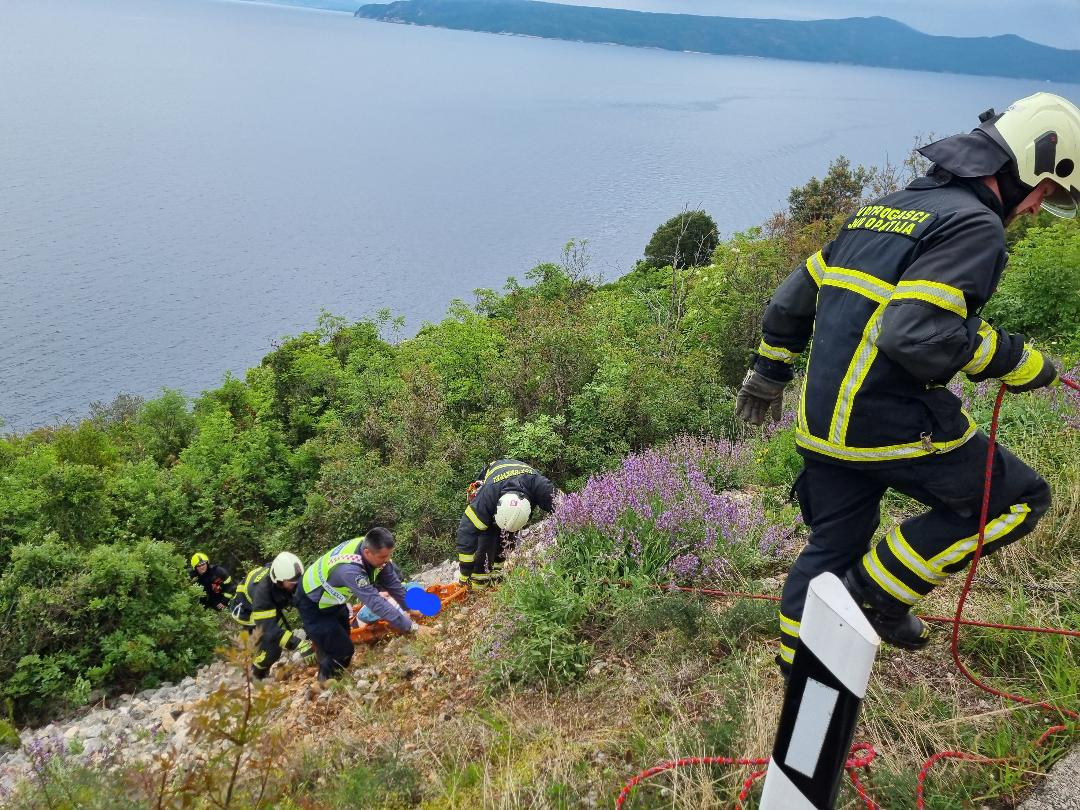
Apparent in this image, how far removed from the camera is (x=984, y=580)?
443cm

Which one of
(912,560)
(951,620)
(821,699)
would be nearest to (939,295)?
(912,560)

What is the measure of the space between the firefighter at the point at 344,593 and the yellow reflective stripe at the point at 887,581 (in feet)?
13.6

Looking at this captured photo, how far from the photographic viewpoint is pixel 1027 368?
9.50 ft

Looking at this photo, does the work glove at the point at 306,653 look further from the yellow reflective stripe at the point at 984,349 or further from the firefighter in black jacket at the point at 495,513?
the yellow reflective stripe at the point at 984,349

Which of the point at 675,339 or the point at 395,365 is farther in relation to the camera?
the point at 395,365

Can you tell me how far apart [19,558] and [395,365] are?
983 centimetres

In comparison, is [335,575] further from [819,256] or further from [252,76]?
[252,76]

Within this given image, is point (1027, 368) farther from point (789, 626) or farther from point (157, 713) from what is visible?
point (157, 713)

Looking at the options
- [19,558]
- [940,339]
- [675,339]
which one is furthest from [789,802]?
[675,339]

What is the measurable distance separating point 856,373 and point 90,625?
983 cm

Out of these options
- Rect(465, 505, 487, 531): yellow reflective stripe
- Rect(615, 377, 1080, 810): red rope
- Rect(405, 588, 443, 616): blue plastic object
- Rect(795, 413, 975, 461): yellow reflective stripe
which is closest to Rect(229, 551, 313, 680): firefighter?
Rect(405, 588, 443, 616): blue plastic object

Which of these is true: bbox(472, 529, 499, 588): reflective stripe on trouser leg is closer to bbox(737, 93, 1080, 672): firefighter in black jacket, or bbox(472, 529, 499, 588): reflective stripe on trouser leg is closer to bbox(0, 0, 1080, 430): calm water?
bbox(737, 93, 1080, 672): firefighter in black jacket

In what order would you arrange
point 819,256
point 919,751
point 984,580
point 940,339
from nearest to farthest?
point 940,339 < point 919,751 < point 819,256 < point 984,580

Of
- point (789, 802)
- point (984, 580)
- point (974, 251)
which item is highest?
point (974, 251)
